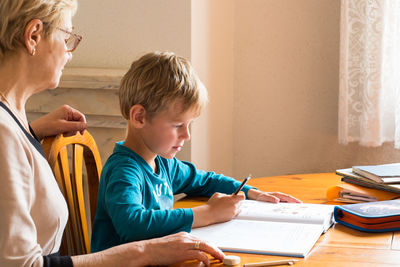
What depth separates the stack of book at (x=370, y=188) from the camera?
156 centimetres

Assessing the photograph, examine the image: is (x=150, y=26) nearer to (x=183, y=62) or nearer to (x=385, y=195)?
(x=183, y=62)

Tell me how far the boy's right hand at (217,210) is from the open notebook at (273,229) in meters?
0.01

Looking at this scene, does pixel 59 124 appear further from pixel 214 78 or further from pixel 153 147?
pixel 214 78

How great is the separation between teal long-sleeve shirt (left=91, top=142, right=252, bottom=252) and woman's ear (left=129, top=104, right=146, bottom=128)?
69 millimetres

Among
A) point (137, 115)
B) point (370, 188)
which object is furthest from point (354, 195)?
point (137, 115)

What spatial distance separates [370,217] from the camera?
126 cm

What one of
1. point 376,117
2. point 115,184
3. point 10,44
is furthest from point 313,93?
point 10,44

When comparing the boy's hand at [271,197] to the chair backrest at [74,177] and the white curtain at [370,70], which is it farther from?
the white curtain at [370,70]

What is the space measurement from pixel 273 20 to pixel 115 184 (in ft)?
5.08

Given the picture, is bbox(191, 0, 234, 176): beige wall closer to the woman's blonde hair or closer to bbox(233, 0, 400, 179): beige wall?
bbox(233, 0, 400, 179): beige wall

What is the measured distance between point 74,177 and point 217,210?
0.40 metres

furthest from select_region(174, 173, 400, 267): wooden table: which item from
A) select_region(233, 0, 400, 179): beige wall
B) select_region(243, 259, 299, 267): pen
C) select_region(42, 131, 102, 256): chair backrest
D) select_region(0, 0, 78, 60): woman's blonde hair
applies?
select_region(233, 0, 400, 179): beige wall

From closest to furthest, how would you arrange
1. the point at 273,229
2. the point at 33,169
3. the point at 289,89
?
the point at 33,169
the point at 273,229
the point at 289,89

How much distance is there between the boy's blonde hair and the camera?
4.38 feet
